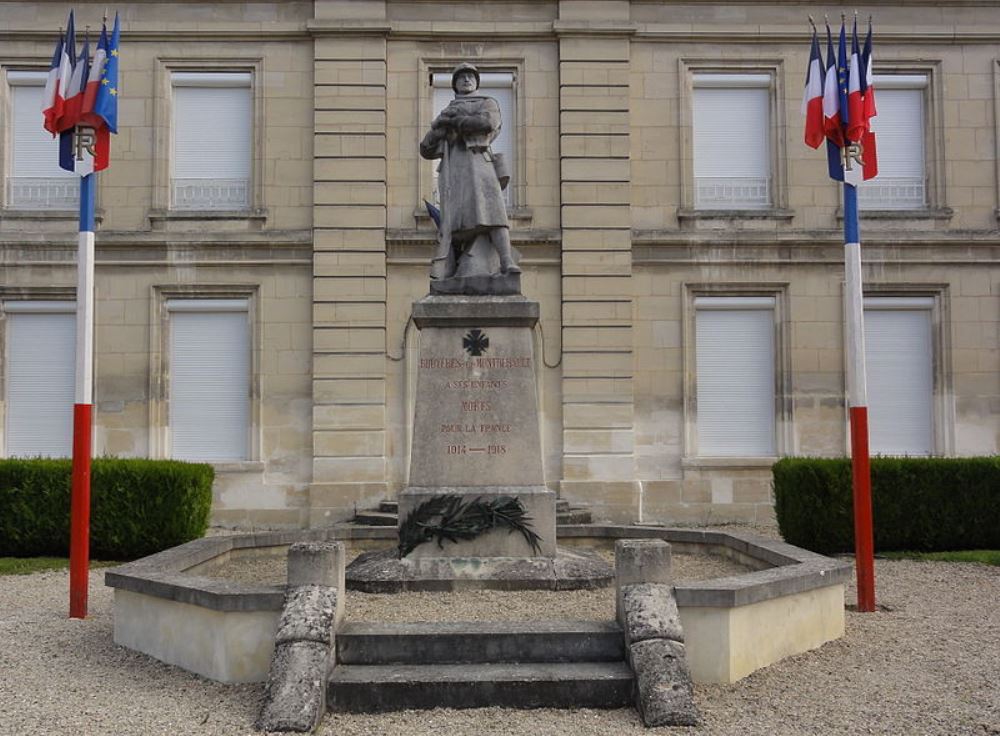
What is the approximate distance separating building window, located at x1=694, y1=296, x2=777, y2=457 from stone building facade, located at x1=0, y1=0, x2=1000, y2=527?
0.12 ft

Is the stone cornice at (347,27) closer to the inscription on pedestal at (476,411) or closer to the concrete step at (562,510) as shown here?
the concrete step at (562,510)

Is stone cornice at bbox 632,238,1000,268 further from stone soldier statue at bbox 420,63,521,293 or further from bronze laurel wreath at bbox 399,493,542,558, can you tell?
bronze laurel wreath at bbox 399,493,542,558

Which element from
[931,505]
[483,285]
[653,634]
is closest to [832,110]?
[483,285]

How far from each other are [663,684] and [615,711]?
32cm

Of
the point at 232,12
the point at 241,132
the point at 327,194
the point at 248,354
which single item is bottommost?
the point at 248,354

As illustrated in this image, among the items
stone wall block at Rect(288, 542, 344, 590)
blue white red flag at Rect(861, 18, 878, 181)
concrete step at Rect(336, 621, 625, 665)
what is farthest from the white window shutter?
stone wall block at Rect(288, 542, 344, 590)

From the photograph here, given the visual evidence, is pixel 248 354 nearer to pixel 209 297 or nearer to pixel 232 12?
pixel 209 297

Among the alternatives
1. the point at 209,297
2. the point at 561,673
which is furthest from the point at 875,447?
the point at 561,673

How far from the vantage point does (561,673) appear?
5664mm

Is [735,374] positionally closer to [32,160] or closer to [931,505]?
[931,505]

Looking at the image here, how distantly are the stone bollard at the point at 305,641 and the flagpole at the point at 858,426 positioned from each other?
4.44 m

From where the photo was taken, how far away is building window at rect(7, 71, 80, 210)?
15.9 meters

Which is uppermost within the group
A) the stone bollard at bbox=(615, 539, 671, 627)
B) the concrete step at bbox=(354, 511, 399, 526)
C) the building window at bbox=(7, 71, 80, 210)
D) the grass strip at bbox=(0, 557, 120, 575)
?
the building window at bbox=(7, 71, 80, 210)

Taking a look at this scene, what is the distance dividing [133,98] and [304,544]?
11.9 m
